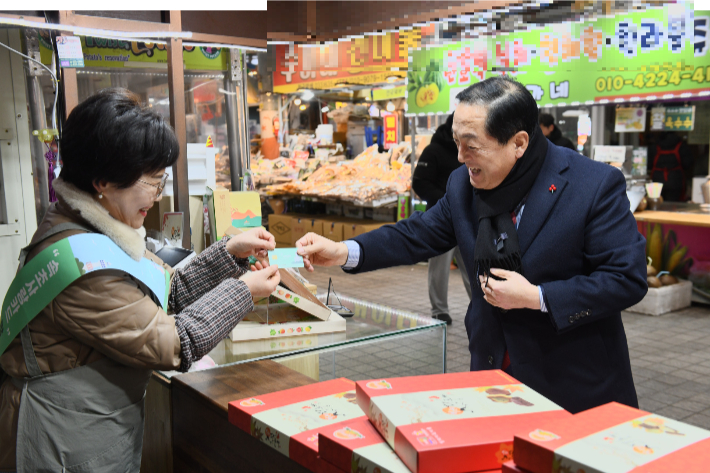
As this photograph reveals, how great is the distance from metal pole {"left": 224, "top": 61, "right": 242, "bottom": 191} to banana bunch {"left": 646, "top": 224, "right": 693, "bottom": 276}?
4252 mm

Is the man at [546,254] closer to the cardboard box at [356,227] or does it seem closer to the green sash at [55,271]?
the green sash at [55,271]

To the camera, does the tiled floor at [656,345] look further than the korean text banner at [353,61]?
No

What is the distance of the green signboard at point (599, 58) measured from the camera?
19.9 ft

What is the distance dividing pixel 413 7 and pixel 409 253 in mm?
2052

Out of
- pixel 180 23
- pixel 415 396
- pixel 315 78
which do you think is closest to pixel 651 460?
pixel 415 396

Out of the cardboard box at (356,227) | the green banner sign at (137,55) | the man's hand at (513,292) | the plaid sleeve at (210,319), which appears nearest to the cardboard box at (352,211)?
the cardboard box at (356,227)

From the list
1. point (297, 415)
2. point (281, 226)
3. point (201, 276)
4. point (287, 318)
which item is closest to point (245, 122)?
point (287, 318)

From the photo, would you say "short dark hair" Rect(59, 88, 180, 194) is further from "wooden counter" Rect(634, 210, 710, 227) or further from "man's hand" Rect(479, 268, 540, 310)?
"wooden counter" Rect(634, 210, 710, 227)

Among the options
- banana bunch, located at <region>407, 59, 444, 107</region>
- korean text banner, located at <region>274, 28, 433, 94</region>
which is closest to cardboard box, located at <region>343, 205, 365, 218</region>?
korean text banner, located at <region>274, 28, 433, 94</region>

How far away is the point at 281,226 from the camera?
1000 cm

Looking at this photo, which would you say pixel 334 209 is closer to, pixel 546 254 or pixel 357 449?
pixel 546 254

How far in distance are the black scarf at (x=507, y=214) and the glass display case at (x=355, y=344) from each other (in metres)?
0.47

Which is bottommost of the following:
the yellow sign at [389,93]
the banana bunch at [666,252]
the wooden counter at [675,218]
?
the banana bunch at [666,252]

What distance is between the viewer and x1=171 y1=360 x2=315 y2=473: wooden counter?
1.47 metres
